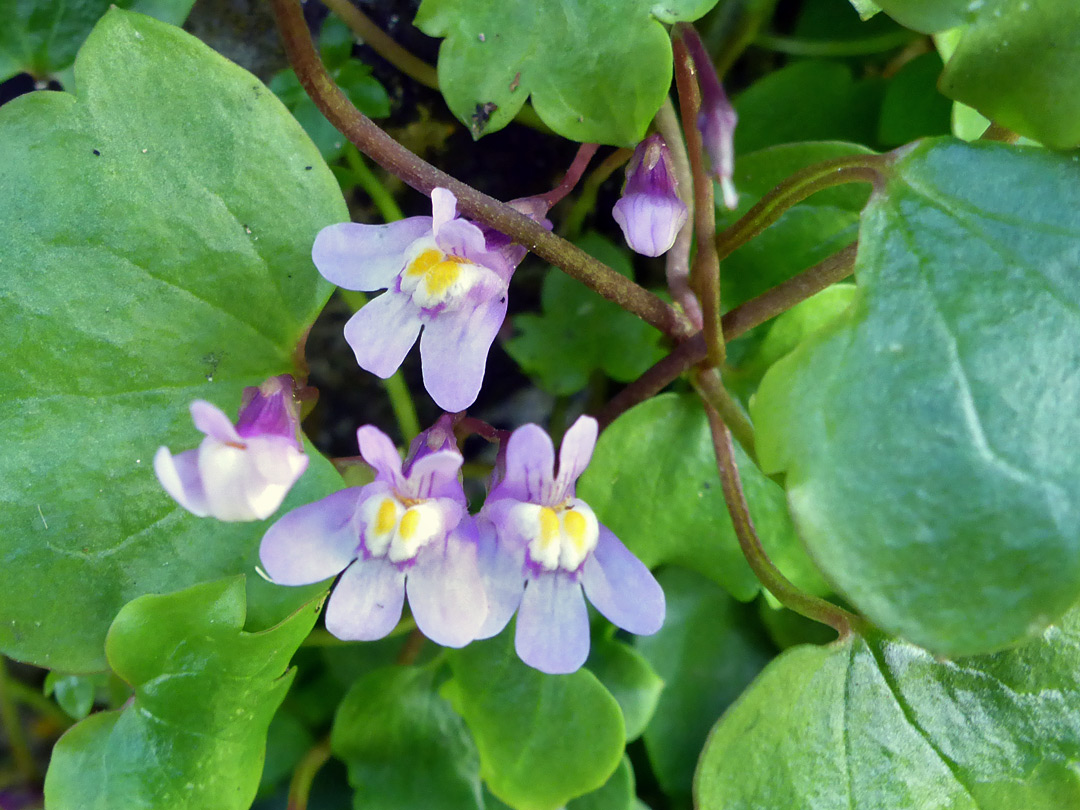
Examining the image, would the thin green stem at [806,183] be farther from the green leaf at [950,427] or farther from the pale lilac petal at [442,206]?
the pale lilac petal at [442,206]

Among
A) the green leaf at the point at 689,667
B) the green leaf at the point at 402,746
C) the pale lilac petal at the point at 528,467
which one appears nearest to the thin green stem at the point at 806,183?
the pale lilac petal at the point at 528,467

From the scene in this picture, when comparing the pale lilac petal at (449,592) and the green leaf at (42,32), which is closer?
the pale lilac petal at (449,592)

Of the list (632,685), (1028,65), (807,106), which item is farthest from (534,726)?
(807,106)

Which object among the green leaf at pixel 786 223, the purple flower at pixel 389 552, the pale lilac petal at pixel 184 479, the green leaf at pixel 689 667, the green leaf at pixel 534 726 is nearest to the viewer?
the pale lilac petal at pixel 184 479

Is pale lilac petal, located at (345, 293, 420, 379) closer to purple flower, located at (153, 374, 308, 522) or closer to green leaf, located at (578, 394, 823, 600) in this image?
purple flower, located at (153, 374, 308, 522)

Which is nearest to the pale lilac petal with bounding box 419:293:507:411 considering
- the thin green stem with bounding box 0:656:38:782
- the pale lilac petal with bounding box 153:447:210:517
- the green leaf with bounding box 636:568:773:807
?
the pale lilac petal with bounding box 153:447:210:517

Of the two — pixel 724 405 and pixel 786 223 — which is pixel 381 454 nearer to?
pixel 724 405
